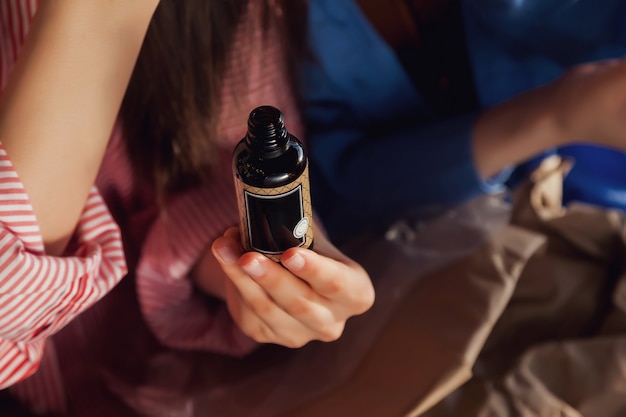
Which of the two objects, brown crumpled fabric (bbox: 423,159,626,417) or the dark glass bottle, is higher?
the dark glass bottle

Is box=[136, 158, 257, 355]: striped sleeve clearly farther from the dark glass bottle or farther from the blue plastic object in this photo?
the blue plastic object

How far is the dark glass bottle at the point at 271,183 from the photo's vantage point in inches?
17.4

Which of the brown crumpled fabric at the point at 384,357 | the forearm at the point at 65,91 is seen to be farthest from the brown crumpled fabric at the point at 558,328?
the forearm at the point at 65,91

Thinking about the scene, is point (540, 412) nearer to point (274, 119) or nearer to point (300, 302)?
point (300, 302)

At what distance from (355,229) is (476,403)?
0.84 feet

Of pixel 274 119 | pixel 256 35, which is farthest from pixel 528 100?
pixel 274 119

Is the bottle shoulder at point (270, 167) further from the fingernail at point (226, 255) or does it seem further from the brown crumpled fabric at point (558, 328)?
the brown crumpled fabric at point (558, 328)

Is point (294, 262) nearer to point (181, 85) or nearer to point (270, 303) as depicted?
point (270, 303)

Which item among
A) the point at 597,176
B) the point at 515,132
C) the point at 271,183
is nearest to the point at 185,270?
the point at 271,183

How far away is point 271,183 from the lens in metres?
0.45

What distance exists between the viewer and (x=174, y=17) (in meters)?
0.62

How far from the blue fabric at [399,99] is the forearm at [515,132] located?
0.05 ft

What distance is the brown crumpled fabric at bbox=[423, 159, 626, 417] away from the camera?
622 mm

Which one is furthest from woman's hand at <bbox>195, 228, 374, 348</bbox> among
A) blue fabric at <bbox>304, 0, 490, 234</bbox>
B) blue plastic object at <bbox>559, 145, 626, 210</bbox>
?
blue plastic object at <bbox>559, 145, 626, 210</bbox>
